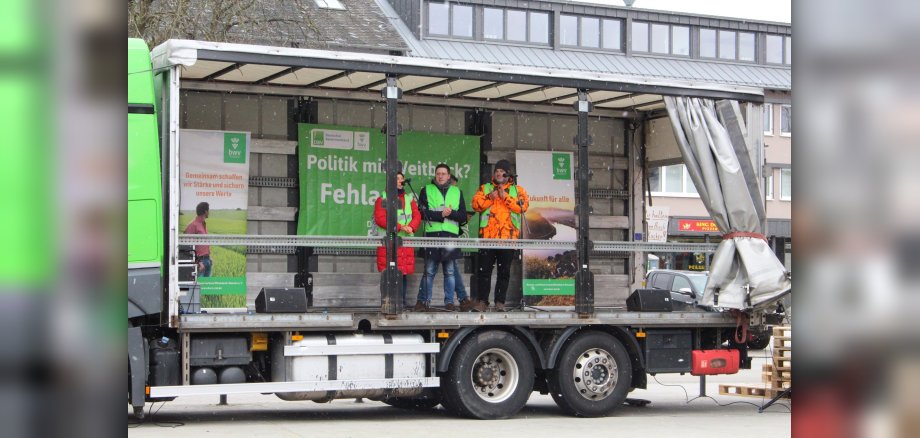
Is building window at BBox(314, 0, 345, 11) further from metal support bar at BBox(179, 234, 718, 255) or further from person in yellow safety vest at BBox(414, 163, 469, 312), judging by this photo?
metal support bar at BBox(179, 234, 718, 255)

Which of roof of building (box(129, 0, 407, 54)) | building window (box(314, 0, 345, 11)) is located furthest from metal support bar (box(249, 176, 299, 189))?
building window (box(314, 0, 345, 11))

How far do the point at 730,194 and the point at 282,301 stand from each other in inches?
219

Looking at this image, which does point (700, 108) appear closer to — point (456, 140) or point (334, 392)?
point (456, 140)

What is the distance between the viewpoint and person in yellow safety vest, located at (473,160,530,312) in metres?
14.5

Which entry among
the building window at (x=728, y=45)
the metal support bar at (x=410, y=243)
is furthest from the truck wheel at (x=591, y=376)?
the building window at (x=728, y=45)

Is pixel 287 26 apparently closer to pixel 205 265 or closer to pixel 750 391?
pixel 205 265

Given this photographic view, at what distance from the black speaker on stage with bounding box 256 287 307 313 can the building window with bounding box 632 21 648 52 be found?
3497 centimetres

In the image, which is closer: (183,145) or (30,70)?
(30,70)

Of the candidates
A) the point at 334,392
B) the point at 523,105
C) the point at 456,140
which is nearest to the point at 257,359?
the point at 334,392

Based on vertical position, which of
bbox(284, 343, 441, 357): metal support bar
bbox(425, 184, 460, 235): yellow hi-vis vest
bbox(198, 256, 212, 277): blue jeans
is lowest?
bbox(284, 343, 441, 357): metal support bar

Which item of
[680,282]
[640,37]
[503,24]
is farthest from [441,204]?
[640,37]

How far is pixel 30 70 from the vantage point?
1.32 m

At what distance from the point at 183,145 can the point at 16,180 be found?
12.8 metres

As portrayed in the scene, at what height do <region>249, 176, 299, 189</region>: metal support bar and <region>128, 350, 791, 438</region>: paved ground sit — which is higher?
<region>249, 176, 299, 189</region>: metal support bar
